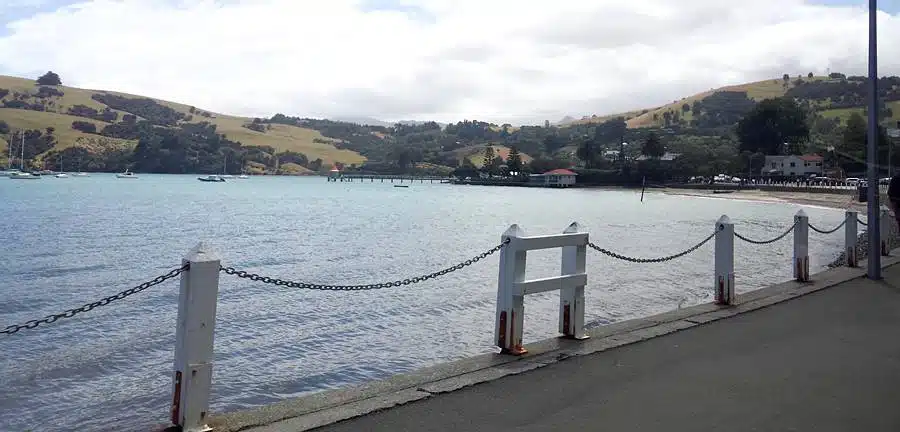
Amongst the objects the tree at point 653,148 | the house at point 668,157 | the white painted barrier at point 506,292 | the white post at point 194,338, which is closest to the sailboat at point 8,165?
the tree at point 653,148

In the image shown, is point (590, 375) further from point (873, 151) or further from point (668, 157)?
point (668, 157)

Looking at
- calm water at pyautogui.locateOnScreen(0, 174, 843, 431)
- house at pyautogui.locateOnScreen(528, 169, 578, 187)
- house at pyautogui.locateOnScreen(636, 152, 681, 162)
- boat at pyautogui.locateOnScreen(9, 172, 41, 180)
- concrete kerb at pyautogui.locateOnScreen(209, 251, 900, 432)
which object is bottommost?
calm water at pyautogui.locateOnScreen(0, 174, 843, 431)

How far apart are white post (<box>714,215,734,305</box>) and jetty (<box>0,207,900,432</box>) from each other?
66 centimetres

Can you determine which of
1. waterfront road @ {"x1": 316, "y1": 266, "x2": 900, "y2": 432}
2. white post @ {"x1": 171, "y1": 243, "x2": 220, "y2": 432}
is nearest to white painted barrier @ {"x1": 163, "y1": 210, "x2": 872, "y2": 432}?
white post @ {"x1": 171, "y1": 243, "x2": 220, "y2": 432}

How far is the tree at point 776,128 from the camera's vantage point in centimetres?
14838

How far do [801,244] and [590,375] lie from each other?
7.28m

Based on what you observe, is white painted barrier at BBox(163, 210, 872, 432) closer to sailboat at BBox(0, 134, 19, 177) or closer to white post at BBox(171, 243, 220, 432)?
white post at BBox(171, 243, 220, 432)

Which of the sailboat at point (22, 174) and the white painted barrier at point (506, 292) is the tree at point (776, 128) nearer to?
the white painted barrier at point (506, 292)

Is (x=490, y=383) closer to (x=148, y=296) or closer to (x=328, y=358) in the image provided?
(x=328, y=358)

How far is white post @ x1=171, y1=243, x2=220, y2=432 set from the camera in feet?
15.4

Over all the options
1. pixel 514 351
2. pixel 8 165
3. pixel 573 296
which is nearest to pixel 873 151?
pixel 573 296

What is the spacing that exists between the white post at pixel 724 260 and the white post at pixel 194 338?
272 inches

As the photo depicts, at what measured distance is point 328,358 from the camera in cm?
1033

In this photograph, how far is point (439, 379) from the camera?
20.2ft
